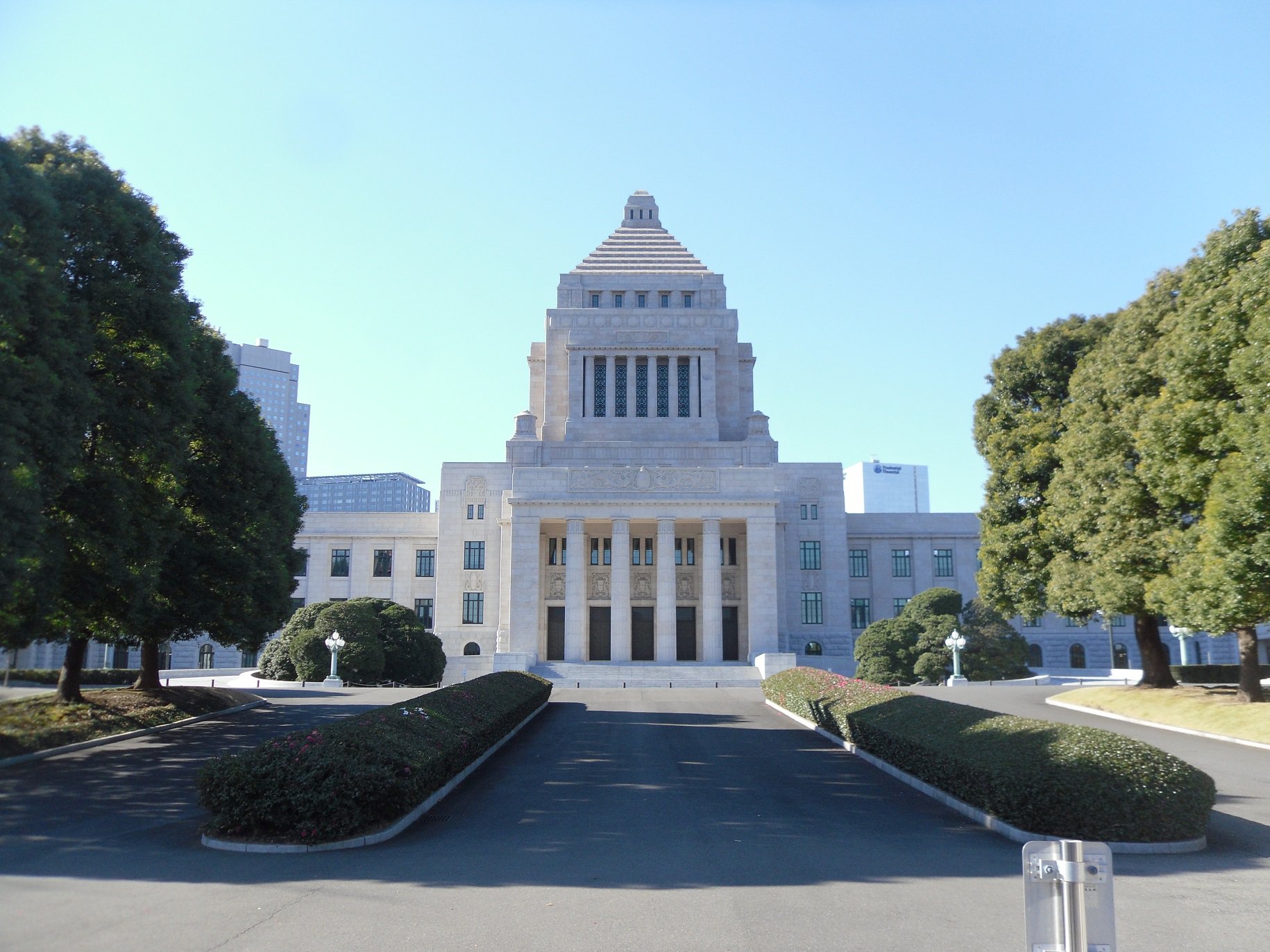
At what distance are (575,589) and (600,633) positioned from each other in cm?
513

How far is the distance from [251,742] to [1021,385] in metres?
30.4

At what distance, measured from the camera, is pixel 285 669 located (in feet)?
153

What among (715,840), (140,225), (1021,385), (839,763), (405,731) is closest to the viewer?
(715,840)

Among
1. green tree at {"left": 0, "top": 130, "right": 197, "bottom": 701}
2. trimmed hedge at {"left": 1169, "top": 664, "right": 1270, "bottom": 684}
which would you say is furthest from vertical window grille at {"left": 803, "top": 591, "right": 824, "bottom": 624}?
green tree at {"left": 0, "top": 130, "right": 197, "bottom": 701}

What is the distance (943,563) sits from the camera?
65938 millimetres

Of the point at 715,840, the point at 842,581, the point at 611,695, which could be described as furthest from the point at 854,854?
the point at 842,581

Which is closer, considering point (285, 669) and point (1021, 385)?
point (1021, 385)

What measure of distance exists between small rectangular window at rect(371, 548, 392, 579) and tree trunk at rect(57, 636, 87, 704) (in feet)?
137

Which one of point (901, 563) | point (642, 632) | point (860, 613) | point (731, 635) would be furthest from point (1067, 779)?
point (901, 563)

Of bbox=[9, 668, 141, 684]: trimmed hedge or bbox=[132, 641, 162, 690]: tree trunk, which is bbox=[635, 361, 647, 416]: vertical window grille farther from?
bbox=[132, 641, 162, 690]: tree trunk

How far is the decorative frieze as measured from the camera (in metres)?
54.5

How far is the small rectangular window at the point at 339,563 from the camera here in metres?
65.8

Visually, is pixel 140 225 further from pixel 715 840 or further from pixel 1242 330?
pixel 1242 330

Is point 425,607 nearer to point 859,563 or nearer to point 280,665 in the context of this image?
point 280,665
